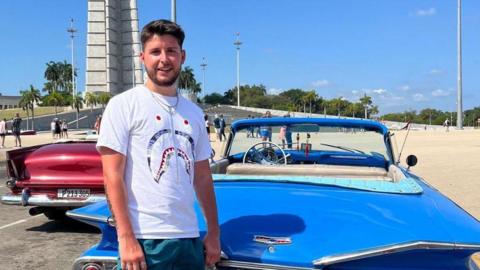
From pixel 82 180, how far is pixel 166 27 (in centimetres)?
515

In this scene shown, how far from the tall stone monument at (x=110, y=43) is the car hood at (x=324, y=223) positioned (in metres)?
97.2

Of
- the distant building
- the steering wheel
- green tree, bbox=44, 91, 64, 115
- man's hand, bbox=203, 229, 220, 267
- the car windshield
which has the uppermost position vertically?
the distant building

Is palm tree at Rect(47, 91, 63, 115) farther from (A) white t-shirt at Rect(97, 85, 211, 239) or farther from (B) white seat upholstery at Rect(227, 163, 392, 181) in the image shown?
(A) white t-shirt at Rect(97, 85, 211, 239)

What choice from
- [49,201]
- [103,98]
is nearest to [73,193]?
[49,201]

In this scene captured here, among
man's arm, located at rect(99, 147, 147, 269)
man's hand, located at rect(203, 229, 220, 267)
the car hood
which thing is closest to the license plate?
the car hood

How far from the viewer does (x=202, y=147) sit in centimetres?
242

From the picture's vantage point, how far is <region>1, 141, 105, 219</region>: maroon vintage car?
6887 millimetres

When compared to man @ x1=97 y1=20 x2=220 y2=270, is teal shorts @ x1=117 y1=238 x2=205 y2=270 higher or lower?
lower

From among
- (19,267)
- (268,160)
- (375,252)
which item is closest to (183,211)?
(375,252)

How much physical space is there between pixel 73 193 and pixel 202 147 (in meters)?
5.04

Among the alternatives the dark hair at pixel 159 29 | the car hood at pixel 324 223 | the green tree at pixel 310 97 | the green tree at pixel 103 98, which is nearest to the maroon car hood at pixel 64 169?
the car hood at pixel 324 223

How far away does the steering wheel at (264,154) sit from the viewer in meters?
5.26

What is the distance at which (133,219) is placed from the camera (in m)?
2.13

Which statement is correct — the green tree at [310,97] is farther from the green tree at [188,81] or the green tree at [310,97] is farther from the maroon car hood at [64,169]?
the maroon car hood at [64,169]
